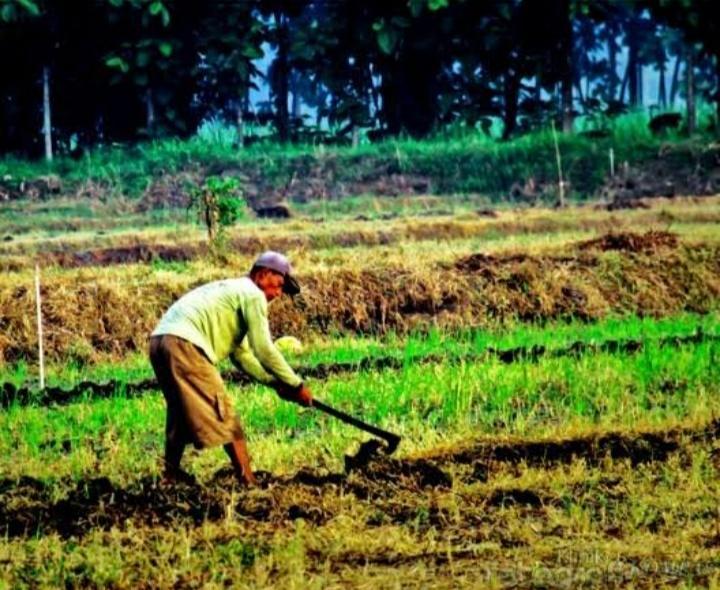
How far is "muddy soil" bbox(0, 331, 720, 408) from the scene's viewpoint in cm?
1120

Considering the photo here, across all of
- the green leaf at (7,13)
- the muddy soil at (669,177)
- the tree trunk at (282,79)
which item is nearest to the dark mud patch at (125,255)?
the muddy soil at (669,177)

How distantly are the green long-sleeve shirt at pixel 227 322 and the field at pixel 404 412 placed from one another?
2.11 ft

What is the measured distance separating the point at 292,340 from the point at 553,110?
17777mm

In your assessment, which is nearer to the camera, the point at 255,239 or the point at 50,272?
the point at 50,272

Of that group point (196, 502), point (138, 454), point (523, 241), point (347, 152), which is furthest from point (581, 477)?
point (347, 152)

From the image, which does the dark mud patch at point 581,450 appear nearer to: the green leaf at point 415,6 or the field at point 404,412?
the field at point 404,412

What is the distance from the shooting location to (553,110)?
30656 millimetres

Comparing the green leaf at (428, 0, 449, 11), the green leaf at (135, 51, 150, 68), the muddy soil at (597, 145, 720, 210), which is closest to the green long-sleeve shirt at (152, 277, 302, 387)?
the muddy soil at (597, 145, 720, 210)

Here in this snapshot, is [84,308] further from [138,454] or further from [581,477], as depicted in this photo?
[581,477]

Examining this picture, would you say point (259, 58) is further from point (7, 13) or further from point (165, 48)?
point (7, 13)

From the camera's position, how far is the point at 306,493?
25.5ft

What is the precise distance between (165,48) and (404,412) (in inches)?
647

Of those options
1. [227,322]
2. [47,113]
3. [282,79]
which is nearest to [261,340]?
[227,322]

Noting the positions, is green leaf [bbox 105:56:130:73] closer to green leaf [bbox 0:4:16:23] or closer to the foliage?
the foliage
